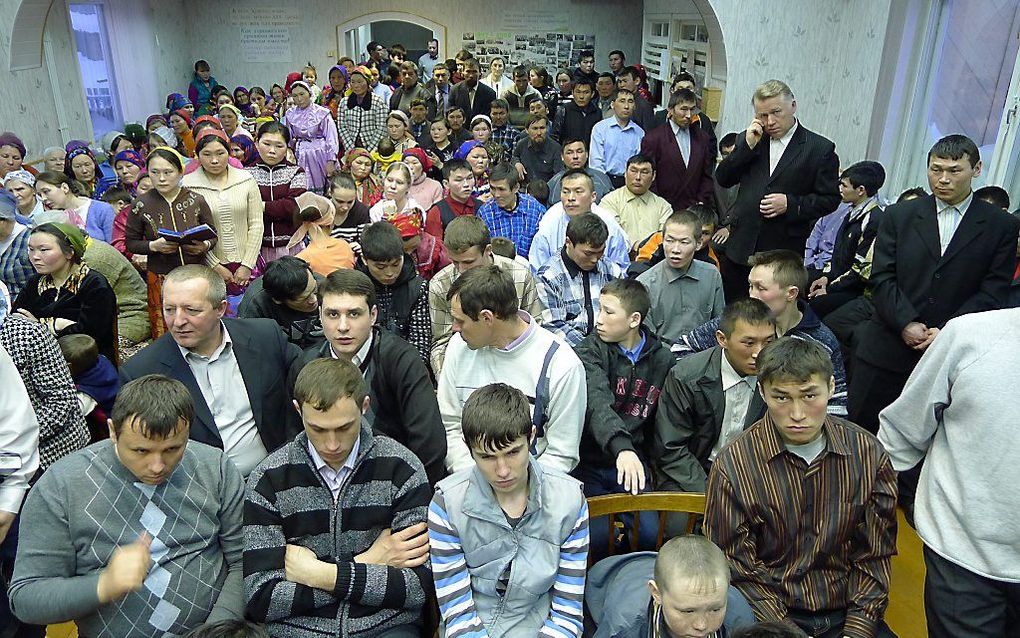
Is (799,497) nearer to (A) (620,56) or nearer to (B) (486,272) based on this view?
(B) (486,272)

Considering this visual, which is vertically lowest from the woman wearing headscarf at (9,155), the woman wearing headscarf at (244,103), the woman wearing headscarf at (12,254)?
the woman wearing headscarf at (12,254)

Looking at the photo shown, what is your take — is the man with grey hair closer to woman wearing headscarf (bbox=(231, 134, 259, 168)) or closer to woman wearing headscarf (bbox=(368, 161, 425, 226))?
woman wearing headscarf (bbox=(368, 161, 425, 226))

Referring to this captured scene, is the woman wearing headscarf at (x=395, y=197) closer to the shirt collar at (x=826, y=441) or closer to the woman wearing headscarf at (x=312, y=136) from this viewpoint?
the woman wearing headscarf at (x=312, y=136)

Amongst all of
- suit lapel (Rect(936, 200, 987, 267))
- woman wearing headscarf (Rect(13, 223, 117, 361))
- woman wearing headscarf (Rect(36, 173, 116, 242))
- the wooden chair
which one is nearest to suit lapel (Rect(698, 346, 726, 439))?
the wooden chair

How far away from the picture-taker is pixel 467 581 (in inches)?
75.4

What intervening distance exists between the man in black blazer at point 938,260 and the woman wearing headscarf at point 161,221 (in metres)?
3.59

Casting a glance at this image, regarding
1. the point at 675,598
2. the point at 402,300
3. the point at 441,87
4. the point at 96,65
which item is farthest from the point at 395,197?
the point at 96,65

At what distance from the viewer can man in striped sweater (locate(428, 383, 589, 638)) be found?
1.89 m

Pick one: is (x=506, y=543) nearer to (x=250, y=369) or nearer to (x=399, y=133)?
(x=250, y=369)

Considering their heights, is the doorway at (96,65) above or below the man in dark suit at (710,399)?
above

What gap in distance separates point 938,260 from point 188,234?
373 cm

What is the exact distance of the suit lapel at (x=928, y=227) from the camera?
3.05 meters

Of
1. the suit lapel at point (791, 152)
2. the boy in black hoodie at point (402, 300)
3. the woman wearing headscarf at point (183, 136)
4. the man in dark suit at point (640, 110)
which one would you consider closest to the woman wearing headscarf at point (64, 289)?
the boy in black hoodie at point (402, 300)

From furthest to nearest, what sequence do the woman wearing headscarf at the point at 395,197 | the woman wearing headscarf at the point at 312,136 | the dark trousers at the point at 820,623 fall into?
1. the woman wearing headscarf at the point at 312,136
2. the woman wearing headscarf at the point at 395,197
3. the dark trousers at the point at 820,623
